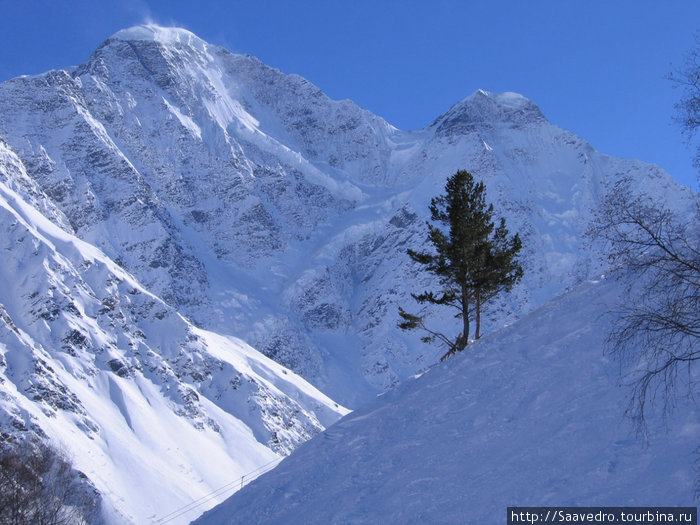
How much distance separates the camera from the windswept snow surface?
9062 mm

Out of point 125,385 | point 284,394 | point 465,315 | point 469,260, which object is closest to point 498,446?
point 465,315

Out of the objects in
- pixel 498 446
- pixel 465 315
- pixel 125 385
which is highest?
pixel 125 385

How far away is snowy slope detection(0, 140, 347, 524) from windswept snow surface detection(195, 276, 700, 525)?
4080 inches

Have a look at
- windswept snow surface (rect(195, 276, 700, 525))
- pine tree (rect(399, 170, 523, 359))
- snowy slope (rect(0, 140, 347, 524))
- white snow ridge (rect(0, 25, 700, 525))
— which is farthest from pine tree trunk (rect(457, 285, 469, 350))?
snowy slope (rect(0, 140, 347, 524))

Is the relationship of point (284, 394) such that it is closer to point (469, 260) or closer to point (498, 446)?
point (469, 260)

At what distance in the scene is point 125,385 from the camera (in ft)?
487

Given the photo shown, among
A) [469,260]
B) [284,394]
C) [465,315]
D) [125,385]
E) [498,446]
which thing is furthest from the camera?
[284,394]

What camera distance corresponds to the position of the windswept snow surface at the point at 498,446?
9062 millimetres

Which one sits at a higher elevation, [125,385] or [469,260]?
[125,385]

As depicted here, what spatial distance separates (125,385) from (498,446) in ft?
493

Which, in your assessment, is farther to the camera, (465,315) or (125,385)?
(125,385)

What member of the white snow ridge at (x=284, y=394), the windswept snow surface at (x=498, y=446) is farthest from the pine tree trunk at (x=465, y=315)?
the windswept snow surface at (x=498, y=446)

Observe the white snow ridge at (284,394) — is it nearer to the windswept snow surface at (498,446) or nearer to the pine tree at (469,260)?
the windswept snow surface at (498,446)

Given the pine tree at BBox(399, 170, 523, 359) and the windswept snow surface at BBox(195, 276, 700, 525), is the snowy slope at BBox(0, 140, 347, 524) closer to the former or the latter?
the pine tree at BBox(399, 170, 523, 359)
